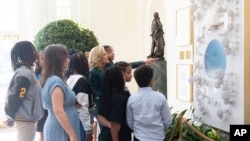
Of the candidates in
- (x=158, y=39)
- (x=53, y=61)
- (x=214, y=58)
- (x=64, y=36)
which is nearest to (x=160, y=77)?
(x=158, y=39)

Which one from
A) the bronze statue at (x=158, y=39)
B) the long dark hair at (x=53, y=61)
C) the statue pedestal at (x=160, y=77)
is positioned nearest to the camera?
the long dark hair at (x=53, y=61)

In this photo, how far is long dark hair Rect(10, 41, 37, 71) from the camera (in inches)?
106

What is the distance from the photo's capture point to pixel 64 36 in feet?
19.2

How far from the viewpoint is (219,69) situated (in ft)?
9.69

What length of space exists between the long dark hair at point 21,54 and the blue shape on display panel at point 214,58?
1749mm

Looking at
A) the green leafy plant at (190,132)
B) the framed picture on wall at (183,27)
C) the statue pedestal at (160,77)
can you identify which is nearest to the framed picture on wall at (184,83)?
the framed picture on wall at (183,27)

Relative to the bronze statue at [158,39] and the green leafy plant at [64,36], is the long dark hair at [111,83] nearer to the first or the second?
the bronze statue at [158,39]

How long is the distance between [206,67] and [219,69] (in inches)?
10.0

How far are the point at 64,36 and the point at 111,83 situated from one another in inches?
138

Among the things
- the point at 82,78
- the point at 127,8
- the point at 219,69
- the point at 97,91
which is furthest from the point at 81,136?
the point at 127,8

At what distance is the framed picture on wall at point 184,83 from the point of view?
372cm

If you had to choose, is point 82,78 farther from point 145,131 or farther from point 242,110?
point 242,110

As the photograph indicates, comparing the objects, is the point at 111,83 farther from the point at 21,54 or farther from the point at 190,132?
the point at 190,132

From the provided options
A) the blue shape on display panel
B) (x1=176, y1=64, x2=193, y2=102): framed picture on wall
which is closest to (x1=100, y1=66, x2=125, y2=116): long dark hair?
the blue shape on display panel
